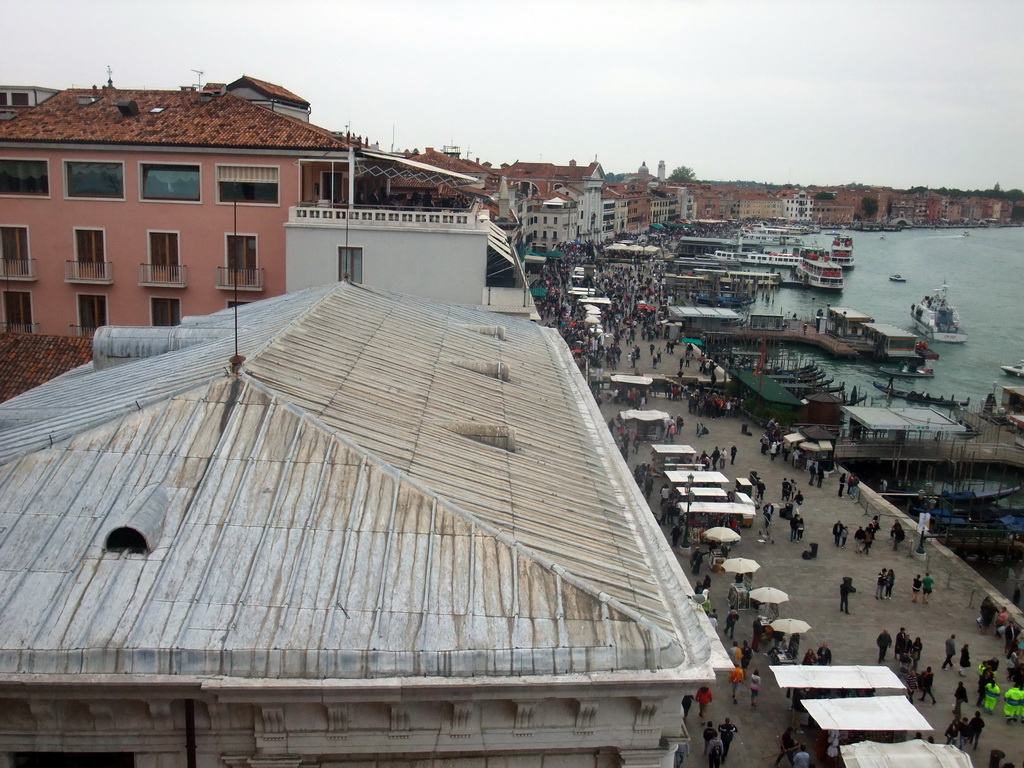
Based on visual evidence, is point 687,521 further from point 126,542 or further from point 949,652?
point 126,542

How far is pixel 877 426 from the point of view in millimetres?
41938

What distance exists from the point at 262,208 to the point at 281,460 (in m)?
24.6

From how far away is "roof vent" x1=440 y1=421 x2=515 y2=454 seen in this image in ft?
41.8

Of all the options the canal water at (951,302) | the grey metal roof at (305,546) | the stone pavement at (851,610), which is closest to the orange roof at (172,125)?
the stone pavement at (851,610)

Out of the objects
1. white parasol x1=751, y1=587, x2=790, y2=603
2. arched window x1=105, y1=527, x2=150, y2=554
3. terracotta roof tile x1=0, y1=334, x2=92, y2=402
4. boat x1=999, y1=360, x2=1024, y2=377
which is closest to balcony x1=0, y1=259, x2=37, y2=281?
terracotta roof tile x1=0, y1=334, x2=92, y2=402

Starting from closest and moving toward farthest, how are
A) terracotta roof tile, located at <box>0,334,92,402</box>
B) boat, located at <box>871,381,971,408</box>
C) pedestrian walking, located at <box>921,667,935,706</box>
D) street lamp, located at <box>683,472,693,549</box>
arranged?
pedestrian walking, located at <box>921,667,935,706</box>, terracotta roof tile, located at <box>0,334,92,402</box>, street lamp, located at <box>683,472,693,549</box>, boat, located at <box>871,381,971,408</box>

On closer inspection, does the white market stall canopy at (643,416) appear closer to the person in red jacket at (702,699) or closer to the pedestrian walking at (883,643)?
the pedestrian walking at (883,643)

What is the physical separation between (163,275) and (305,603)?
27.6 m

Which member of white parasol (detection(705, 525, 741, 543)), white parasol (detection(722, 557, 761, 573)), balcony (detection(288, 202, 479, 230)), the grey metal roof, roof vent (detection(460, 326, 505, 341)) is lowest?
white parasol (detection(722, 557, 761, 573))

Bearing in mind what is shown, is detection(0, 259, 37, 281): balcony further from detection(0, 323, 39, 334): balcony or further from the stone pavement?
the stone pavement

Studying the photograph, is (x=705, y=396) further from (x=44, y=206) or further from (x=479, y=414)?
(x=479, y=414)

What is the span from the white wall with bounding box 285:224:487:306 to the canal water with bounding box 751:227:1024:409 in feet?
126

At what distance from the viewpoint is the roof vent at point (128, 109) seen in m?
33.5

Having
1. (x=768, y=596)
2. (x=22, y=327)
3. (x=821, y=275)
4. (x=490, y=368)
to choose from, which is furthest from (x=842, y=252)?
(x=490, y=368)
